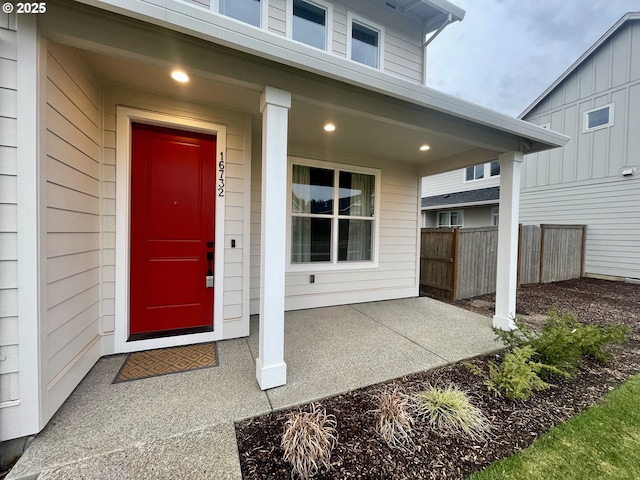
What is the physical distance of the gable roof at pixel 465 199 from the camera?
387 inches

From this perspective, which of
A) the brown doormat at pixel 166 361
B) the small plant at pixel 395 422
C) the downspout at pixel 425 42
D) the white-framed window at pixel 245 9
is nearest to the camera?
the small plant at pixel 395 422

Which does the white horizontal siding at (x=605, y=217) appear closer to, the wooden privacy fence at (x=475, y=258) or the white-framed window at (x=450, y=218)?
the wooden privacy fence at (x=475, y=258)

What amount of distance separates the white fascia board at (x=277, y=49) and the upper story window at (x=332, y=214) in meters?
2.13

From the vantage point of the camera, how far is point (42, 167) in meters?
1.66

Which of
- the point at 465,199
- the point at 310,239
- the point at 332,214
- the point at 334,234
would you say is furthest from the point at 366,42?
the point at 465,199

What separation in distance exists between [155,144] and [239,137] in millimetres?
883

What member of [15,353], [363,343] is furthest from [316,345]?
[15,353]

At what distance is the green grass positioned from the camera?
1.50 metres

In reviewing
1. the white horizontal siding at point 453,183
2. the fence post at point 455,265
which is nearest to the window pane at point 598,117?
the white horizontal siding at point 453,183

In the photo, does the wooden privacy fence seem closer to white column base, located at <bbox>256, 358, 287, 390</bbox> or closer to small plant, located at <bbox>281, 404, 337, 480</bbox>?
white column base, located at <bbox>256, 358, 287, 390</bbox>

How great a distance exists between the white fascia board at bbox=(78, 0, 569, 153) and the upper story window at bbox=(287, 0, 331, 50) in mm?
2882

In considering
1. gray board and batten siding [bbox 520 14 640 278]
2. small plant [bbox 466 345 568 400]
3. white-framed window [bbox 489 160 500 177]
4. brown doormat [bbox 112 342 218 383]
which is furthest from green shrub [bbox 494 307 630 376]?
white-framed window [bbox 489 160 500 177]

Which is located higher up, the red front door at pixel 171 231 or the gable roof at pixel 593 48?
the gable roof at pixel 593 48

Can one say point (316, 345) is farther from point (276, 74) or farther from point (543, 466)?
point (276, 74)
